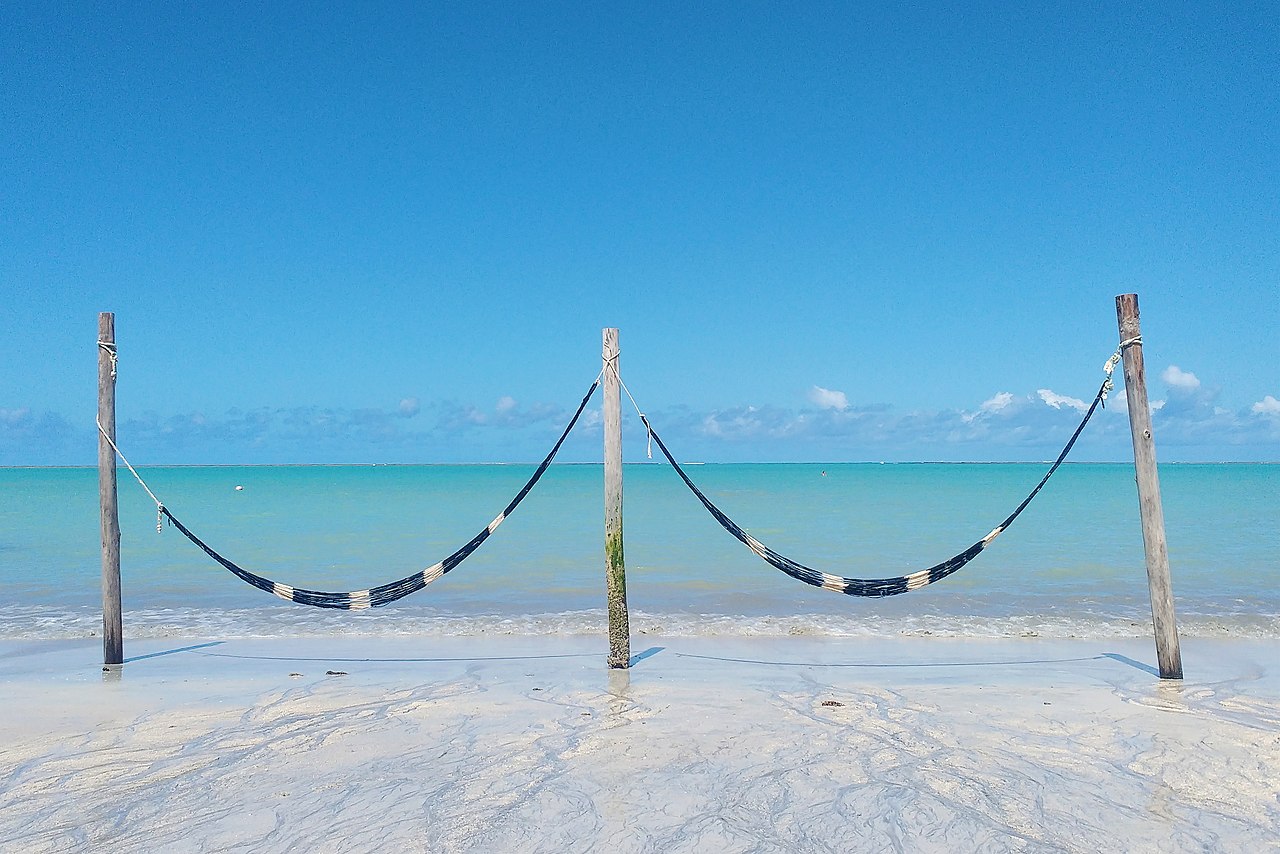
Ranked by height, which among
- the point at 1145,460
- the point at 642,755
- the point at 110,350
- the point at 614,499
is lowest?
the point at 642,755

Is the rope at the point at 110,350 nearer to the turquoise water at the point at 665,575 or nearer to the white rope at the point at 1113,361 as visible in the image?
the turquoise water at the point at 665,575

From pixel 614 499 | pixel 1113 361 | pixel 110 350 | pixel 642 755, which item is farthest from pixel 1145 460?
pixel 110 350

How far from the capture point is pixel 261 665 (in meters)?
6.63

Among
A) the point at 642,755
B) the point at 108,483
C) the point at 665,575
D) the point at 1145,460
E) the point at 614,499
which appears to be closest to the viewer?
the point at 642,755

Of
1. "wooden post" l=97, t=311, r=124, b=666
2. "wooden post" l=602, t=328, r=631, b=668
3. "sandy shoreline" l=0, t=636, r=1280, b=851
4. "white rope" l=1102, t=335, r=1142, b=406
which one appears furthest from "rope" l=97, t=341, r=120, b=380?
"white rope" l=1102, t=335, r=1142, b=406

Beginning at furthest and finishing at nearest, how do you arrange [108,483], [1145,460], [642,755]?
[108,483]
[1145,460]
[642,755]

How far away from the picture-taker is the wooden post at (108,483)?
20.6 feet

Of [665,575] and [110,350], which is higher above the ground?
[110,350]

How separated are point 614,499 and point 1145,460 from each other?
149 inches

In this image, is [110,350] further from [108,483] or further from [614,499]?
[614,499]

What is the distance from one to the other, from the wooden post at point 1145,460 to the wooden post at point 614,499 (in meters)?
3.62

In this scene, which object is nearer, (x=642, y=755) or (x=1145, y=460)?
(x=642, y=755)

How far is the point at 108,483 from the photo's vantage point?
6.41m

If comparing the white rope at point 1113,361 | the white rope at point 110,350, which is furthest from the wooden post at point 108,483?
the white rope at point 1113,361
